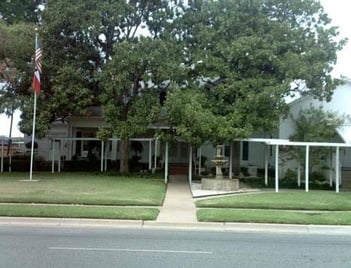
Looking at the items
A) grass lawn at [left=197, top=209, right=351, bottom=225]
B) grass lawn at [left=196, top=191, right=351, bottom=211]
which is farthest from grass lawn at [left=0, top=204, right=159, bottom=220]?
grass lawn at [left=196, top=191, right=351, bottom=211]

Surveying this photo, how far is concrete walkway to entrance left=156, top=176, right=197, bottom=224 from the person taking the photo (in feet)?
48.0

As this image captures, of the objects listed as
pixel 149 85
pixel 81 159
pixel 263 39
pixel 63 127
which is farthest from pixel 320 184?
pixel 63 127

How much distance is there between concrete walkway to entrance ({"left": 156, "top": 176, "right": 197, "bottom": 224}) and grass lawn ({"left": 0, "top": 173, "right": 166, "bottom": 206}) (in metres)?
0.40

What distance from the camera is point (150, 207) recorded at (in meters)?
16.7

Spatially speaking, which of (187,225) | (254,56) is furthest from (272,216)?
(254,56)

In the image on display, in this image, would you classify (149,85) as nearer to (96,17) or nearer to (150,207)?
(96,17)

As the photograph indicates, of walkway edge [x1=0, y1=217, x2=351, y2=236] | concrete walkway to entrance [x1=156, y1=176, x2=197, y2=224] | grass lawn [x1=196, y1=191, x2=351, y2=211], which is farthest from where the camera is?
grass lawn [x1=196, y1=191, x2=351, y2=211]

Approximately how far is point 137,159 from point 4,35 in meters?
13.5

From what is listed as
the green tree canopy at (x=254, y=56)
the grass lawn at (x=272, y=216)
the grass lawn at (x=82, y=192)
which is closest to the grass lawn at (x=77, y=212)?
the grass lawn at (x=82, y=192)

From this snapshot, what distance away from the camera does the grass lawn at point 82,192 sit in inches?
687

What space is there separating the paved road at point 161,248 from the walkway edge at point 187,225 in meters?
0.56

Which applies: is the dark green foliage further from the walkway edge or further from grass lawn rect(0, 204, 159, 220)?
the walkway edge

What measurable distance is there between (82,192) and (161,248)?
1032cm

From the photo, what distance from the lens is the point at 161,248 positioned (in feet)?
33.4
